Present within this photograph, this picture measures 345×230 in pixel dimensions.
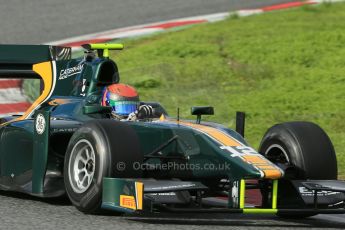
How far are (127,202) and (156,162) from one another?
795 millimetres

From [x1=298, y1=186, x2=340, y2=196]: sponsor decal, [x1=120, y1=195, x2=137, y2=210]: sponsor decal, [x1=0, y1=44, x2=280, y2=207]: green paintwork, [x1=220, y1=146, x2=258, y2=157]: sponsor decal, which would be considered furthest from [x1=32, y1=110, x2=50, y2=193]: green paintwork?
[x1=298, y1=186, x2=340, y2=196]: sponsor decal

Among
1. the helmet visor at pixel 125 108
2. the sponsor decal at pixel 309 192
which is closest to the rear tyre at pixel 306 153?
the sponsor decal at pixel 309 192

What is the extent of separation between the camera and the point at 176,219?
7.33 metres

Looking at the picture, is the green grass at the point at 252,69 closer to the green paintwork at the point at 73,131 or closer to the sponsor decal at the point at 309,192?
the green paintwork at the point at 73,131

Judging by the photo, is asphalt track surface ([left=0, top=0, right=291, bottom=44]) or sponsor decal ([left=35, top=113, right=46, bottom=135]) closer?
sponsor decal ([left=35, top=113, right=46, bottom=135])

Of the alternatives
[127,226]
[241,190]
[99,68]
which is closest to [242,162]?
[241,190]

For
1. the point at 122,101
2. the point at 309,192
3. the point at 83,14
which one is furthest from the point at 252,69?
the point at 309,192

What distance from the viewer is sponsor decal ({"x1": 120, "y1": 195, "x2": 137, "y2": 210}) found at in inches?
271

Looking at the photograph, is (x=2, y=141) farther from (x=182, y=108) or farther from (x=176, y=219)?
(x=182, y=108)

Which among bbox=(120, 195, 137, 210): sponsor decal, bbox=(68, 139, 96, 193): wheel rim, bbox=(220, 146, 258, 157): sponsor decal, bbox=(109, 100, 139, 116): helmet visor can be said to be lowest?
bbox=(120, 195, 137, 210): sponsor decal

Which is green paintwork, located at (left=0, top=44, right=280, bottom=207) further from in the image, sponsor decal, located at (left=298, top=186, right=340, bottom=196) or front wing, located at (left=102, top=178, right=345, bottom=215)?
sponsor decal, located at (left=298, top=186, right=340, bottom=196)

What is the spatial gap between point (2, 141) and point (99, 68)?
1.08 meters

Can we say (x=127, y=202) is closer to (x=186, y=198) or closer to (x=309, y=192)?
(x=186, y=198)

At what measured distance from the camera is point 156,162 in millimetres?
7672
